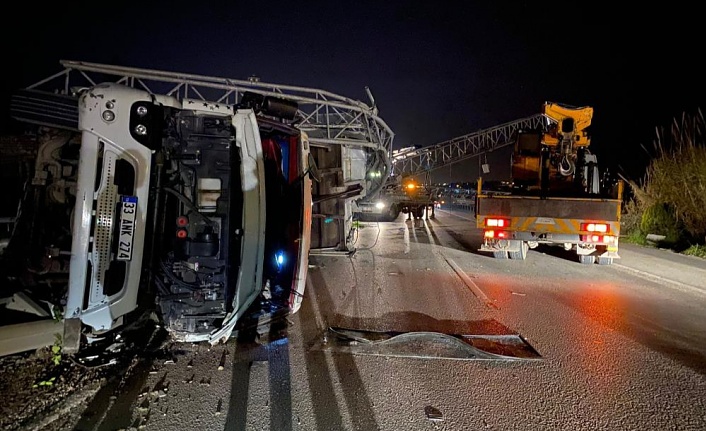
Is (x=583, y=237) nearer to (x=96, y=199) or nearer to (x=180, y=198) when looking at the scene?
(x=180, y=198)

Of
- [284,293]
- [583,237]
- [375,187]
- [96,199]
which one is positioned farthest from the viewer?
[375,187]

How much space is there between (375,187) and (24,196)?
8.87m

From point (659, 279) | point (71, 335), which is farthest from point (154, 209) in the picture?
point (659, 279)

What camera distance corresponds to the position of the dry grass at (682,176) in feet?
41.8

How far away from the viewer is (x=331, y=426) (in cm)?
287

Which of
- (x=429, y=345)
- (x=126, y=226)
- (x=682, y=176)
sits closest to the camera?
(x=126, y=226)

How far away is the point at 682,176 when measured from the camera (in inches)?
525

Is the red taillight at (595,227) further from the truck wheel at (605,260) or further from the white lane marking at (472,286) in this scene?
the white lane marking at (472,286)

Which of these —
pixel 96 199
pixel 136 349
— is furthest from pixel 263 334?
pixel 96 199

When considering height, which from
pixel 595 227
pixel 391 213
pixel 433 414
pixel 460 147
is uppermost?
pixel 460 147

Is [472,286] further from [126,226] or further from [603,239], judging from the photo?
[126,226]

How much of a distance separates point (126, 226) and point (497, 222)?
7789mm

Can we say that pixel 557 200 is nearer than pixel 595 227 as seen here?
No

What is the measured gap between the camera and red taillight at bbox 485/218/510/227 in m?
9.19
